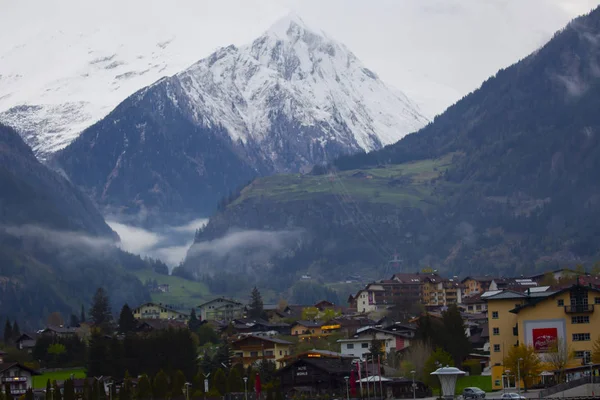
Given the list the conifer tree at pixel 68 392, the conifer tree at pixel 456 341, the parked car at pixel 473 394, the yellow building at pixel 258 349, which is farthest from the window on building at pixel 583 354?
the yellow building at pixel 258 349

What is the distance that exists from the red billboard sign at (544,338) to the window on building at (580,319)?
1987 millimetres

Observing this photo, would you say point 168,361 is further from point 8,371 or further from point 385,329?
point 385,329

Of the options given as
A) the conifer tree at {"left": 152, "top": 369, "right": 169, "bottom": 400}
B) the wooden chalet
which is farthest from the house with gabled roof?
the wooden chalet

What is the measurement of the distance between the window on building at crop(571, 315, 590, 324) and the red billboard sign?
199 centimetres

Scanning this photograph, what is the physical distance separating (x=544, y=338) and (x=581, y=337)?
11.6 feet

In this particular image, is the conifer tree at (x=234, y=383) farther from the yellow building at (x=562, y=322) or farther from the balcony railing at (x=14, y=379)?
the balcony railing at (x=14, y=379)

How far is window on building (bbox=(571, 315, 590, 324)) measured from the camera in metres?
140

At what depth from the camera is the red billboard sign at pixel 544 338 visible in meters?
139

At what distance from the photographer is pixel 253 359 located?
194m

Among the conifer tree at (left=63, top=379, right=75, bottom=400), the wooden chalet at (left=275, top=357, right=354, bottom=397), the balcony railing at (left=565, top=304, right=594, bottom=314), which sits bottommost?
the conifer tree at (left=63, top=379, right=75, bottom=400)

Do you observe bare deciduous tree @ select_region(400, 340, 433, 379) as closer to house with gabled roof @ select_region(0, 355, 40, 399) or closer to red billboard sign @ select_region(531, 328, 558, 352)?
red billboard sign @ select_region(531, 328, 558, 352)

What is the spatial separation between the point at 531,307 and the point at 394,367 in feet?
110

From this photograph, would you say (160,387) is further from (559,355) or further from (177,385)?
(559,355)

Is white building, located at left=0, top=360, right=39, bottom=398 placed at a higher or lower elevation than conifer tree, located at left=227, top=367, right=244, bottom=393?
higher
